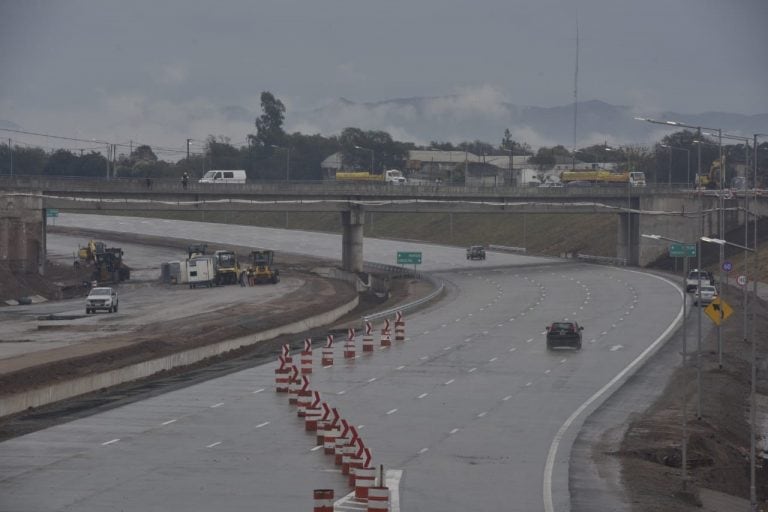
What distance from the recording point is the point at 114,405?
155 feet

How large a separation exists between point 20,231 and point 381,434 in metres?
77.3

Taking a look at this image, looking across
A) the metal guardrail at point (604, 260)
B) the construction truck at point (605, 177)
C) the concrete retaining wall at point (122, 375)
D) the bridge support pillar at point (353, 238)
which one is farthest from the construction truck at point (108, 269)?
the construction truck at point (605, 177)

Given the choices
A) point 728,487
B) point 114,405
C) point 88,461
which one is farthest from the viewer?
point 114,405

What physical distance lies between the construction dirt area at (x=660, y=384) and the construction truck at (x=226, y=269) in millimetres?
10860

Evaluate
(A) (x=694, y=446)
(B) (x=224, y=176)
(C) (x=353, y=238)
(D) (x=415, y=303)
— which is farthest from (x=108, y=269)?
(A) (x=694, y=446)

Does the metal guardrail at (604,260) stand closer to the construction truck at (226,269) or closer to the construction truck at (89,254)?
the construction truck at (226,269)

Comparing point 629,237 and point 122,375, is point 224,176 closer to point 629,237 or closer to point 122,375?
point 629,237

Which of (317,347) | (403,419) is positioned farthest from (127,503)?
(317,347)

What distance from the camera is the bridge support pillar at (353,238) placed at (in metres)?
125

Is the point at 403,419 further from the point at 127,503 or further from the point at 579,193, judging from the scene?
the point at 579,193

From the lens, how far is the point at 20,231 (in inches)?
4375

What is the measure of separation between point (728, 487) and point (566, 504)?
930 centimetres

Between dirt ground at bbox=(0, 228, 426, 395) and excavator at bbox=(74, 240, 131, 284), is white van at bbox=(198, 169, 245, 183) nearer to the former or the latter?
dirt ground at bbox=(0, 228, 426, 395)

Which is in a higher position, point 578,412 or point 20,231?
point 20,231
